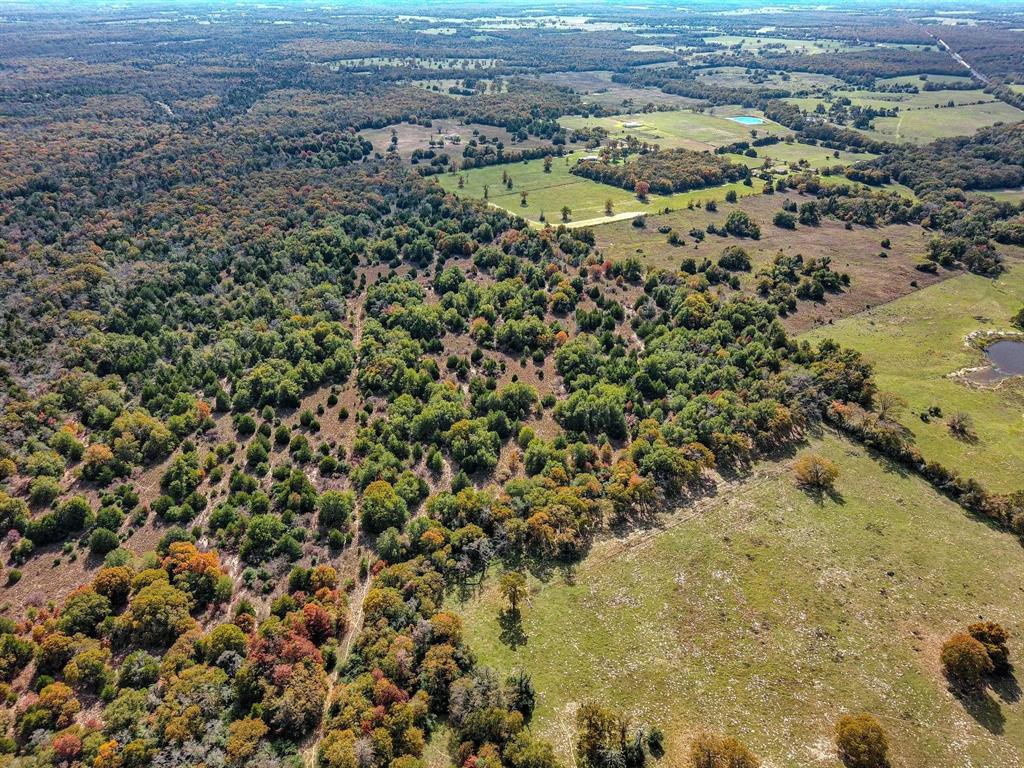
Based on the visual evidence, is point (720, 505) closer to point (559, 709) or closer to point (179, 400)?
point (559, 709)

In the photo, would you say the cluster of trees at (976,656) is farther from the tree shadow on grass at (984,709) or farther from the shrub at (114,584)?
the shrub at (114,584)

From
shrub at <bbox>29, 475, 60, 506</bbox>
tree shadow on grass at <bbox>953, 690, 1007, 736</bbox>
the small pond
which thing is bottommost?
tree shadow on grass at <bbox>953, 690, 1007, 736</bbox>

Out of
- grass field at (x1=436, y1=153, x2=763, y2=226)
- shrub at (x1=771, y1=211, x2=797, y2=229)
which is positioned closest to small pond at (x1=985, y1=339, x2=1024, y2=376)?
shrub at (x1=771, y1=211, x2=797, y2=229)

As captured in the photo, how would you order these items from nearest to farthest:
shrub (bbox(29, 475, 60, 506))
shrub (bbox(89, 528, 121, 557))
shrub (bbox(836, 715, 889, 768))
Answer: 1. shrub (bbox(836, 715, 889, 768))
2. shrub (bbox(89, 528, 121, 557))
3. shrub (bbox(29, 475, 60, 506))

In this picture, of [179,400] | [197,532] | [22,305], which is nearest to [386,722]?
[197,532]

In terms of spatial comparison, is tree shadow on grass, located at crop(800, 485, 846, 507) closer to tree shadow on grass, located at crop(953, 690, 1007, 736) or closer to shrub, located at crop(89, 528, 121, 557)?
tree shadow on grass, located at crop(953, 690, 1007, 736)

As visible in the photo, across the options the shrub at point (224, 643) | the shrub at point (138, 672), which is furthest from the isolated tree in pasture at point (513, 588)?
the shrub at point (138, 672)
